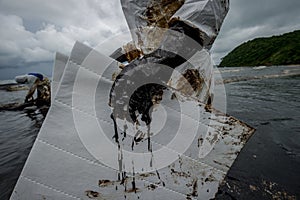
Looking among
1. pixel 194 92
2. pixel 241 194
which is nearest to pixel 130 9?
pixel 194 92

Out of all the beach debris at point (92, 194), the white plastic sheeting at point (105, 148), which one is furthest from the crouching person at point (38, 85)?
the beach debris at point (92, 194)

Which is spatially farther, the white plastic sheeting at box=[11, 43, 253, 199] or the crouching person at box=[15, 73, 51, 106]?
the crouching person at box=[15, 73, 51, 106]

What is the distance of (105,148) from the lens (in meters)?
1.15

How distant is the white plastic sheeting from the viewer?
106 cm

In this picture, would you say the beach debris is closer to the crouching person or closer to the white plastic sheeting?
the white plastic sheeting

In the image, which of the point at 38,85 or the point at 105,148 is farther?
the point at 38,85

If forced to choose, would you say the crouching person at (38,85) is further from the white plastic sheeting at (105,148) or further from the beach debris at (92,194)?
the beach debris at (92,194)

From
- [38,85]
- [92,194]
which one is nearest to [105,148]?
[92,194]

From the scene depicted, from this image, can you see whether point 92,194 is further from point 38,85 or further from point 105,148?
point 38,85

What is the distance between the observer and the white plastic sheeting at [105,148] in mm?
1060

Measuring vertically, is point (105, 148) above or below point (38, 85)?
above

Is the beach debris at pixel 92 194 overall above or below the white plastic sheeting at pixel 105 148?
below

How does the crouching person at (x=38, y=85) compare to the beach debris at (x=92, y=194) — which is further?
the crouching person at (x=38, y=85)

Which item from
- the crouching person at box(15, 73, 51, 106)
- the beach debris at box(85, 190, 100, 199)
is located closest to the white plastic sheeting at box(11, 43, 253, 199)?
the beach debris at box(85, 190, 100, 199)
